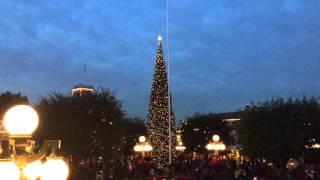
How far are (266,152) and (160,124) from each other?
11157mm

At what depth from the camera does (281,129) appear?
34.8m

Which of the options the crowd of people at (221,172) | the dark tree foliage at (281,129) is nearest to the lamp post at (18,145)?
the crowd of people at (221,172)

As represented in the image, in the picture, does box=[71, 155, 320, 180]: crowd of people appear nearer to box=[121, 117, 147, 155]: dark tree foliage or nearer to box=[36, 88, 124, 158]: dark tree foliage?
box=[36, 88, 124, 158]: dark tree foliage

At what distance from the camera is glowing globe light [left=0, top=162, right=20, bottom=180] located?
229 inches

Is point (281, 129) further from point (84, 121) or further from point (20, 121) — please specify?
point (20, 121)

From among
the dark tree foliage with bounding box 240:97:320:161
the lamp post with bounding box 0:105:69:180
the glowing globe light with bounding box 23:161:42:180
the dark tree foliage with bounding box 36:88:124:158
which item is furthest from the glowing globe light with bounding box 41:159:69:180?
the dark tree foliage with bounding box 240:97:320:161

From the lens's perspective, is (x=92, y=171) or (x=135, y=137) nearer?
(x=92, y=171)

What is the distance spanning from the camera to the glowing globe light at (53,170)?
7.35 metres

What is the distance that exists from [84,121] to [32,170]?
95.9 ft

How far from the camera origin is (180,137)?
68438mm

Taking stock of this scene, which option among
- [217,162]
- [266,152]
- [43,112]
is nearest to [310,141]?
[266,152]

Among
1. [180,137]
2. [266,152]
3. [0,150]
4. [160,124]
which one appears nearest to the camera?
[0,150]

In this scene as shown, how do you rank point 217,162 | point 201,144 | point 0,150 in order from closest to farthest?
point 0,150 < point 217,162 < point 201,144

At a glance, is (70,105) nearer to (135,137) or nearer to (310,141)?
(310,141)
